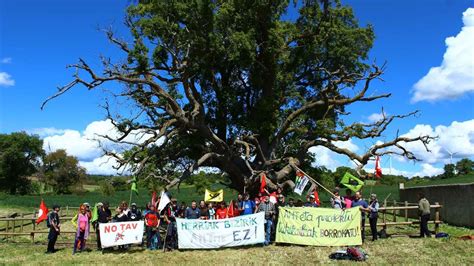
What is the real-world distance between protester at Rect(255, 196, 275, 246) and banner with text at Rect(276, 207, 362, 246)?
0.47 meters

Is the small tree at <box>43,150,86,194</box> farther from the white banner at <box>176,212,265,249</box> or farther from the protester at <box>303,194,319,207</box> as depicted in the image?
the protester at <box>303,194,319,207</box>

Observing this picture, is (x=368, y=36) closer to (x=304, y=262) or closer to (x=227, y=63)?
(x=227, y=63)

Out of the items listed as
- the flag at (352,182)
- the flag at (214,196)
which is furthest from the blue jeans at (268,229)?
the flag at (352,182)

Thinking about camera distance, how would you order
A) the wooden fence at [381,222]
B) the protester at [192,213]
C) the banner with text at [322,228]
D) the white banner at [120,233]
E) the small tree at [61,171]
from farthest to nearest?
the small tree at [61,171] < the wooden fence at [381,222] < the protester at [192,213] < the white banner at [120,233] < the banner with text at [322,228]

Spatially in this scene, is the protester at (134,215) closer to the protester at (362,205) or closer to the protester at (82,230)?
the protester at (82,230)

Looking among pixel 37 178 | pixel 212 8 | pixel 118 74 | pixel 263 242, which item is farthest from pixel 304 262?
pixel 37 178

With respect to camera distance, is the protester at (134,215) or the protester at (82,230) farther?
the protester at (134,215)

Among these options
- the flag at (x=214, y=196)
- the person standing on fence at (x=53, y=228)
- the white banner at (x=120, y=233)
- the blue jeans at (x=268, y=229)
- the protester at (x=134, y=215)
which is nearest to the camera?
the white banner at (x=120, y=233)

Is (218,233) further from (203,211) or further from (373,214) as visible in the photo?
(373,214)

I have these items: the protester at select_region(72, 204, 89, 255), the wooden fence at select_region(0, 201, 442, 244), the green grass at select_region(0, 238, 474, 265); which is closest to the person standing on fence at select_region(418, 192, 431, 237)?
the wooden fence at select_region(0, 201, 442, 244)

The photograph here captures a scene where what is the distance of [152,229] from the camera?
16.8m

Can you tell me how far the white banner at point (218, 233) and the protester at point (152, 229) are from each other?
1.06m

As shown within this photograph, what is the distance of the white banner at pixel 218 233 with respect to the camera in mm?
16188

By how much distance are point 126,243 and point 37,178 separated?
88.1 metres
